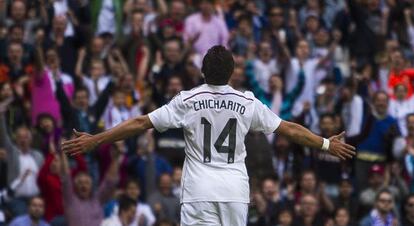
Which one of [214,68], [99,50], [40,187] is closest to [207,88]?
[214,68]

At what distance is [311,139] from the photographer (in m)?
12.5

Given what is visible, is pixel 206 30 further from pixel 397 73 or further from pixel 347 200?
pixel 347 200

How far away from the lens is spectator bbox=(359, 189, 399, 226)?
1820 cm

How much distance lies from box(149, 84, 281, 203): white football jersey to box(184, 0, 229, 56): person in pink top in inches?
365

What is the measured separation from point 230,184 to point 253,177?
6.67 meters

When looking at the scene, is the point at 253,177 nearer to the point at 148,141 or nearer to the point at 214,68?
the point at 148,141

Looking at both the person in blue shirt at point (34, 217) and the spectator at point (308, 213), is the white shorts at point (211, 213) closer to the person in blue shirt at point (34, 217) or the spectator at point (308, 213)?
the person in blue shirt at point (34, 217)

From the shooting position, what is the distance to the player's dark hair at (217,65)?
12.2 metres

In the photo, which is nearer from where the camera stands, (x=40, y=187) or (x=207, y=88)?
(x=207, y=88)

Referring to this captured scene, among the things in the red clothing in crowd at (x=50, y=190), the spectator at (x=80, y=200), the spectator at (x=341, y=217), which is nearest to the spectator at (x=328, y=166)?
the spectator at (x=341, y=217)

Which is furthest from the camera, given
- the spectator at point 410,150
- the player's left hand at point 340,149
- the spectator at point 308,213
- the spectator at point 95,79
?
the spectator at point 95,79

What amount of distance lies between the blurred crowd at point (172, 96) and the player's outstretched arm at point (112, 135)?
16.9 ft

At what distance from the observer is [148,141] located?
62.8 ft

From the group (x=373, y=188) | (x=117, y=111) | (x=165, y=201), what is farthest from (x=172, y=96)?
(x=373, y=188)
